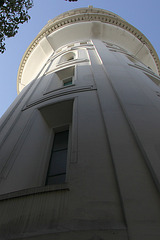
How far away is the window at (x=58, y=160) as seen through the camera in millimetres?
5180

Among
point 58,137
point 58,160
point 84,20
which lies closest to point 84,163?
point 58,160

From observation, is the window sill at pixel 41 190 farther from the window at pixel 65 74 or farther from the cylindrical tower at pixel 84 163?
the window at pixel 65 74

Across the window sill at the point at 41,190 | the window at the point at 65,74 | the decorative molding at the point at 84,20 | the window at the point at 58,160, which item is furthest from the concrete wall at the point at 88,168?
the decorative molding at the point at 84,20

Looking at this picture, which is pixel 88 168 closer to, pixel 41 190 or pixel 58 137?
pixel 41 190

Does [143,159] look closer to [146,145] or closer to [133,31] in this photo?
[146,145]

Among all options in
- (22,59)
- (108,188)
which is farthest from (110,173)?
(22,59)

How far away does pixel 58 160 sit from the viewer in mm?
5742

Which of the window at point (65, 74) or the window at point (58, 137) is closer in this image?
the window at point (58, 137)

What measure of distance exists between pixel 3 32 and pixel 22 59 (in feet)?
53.4

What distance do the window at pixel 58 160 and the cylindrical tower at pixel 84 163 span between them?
30mm

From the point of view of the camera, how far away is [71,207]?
328 cm

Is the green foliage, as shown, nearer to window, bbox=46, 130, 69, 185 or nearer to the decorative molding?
window, bbox=46, 130, 69, 185

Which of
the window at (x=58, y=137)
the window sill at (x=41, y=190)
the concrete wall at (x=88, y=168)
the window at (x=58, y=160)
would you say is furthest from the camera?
the window at (x=58, y=137)

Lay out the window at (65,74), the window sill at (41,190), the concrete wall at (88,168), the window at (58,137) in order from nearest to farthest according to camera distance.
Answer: the concrete wall at (88,168)
the window sill at (41,190)
the window at (58,137)
the window at (65,74)
